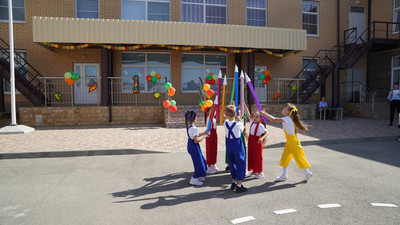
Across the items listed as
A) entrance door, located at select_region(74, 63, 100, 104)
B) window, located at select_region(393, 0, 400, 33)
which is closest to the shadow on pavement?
entrance door, located at select_region(74, 63, 100, 104)

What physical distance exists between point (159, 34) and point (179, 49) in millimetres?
2951

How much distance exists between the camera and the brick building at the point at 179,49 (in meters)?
12.0

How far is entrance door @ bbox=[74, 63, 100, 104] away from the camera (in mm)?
14203

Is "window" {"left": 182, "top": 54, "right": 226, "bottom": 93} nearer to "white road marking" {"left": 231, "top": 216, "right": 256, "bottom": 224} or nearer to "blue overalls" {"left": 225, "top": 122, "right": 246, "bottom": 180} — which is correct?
"blue overalls" {"left": 225, "top": 122, "right": 246, "bottom": 180}

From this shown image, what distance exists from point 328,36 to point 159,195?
16.5 metres

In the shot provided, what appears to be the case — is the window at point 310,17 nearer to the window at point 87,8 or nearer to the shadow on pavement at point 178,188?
the window at point 87,8

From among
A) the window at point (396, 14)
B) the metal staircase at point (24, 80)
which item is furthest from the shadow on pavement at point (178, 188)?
the window at point (396, 14)

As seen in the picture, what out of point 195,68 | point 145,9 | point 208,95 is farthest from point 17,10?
point 208,95

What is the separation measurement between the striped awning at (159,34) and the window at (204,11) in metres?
3.21

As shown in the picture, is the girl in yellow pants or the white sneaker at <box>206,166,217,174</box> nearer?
the girl in yellow pants

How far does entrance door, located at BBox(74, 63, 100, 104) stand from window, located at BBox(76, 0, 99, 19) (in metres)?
2.57

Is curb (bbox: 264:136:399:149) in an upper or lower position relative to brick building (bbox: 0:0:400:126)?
lower

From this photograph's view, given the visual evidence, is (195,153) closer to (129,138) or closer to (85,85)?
(129,138)

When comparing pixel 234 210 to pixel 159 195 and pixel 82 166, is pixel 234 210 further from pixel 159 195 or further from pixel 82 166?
pixel 82 166
